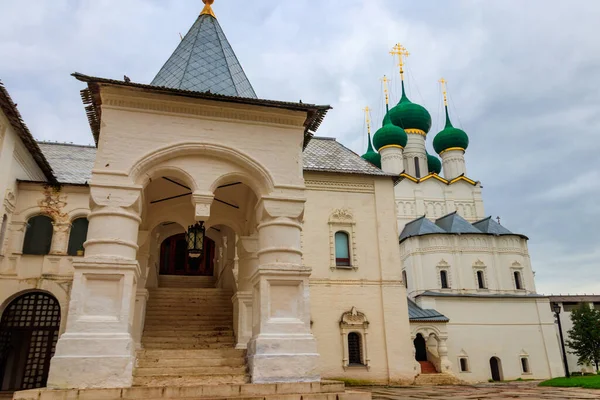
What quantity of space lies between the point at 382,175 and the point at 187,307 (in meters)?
10.3

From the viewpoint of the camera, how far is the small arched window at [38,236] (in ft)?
50.4

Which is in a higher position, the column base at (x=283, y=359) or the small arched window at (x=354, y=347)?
the small arched window at (x=354, y=347)

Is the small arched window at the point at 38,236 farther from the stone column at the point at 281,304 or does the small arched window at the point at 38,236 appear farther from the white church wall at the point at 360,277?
the stone column at the point at 281,304

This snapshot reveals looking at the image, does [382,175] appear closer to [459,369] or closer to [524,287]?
[459,369]

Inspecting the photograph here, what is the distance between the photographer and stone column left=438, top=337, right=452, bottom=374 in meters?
23.6

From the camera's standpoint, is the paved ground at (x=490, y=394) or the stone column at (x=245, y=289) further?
the paved ground at (x=490, y=394)

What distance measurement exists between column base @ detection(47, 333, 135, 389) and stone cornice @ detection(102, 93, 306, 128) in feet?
11.6

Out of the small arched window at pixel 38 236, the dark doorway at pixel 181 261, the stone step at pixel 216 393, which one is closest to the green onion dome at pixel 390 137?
the dark doorway at pixel 181 261

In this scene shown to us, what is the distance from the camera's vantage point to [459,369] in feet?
91.6

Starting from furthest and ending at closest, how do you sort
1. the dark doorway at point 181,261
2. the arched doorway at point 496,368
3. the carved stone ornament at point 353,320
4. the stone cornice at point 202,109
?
the arched doorway at point 496,368
the dark doorway at point 181,261
the carved stone ornament at point 353,320
the stone cornice at point 202,109

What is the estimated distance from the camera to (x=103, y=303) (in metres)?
6.59

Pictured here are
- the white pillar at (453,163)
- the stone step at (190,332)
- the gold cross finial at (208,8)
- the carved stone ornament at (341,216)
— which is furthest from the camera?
the white pillar at (453,163)

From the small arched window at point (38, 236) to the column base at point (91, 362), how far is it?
10577 millimetres

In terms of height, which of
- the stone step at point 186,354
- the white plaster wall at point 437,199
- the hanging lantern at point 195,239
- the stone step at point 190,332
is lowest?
the stone step at point 186,354
